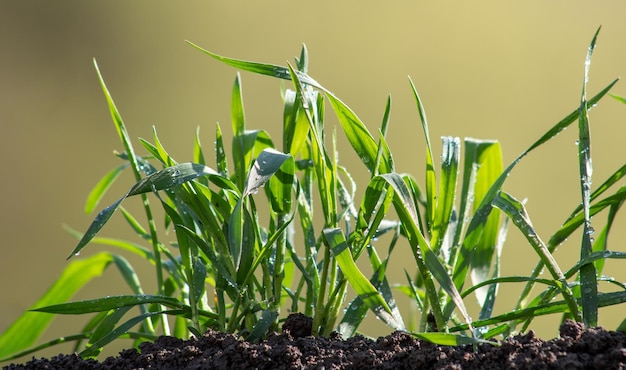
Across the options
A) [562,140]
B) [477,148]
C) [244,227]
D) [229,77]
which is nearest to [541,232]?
[562,140]

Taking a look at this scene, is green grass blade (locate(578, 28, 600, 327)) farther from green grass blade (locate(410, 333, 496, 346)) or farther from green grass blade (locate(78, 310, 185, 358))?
green grass blade (locate(78, 310, 185, 358))

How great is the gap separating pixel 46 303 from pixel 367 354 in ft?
2.01

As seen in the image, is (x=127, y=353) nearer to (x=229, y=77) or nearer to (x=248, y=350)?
(x=248, y=350)

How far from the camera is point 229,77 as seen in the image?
8.57 feet

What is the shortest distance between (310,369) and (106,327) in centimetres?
27

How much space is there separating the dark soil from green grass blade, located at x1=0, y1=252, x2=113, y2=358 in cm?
33

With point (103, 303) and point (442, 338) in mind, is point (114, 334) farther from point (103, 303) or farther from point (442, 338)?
point (442, 338)

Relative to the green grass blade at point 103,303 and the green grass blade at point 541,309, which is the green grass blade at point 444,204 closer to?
the green grass blade at point 541,309

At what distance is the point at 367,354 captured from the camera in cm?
55

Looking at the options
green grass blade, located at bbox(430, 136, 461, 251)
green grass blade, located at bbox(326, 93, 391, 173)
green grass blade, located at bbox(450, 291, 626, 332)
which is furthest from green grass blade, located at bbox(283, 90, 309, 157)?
green grass blade, located at bbox(450, 291, 626, 332)

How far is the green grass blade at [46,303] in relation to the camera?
3.13 feet

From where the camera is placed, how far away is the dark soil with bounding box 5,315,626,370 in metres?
0.51

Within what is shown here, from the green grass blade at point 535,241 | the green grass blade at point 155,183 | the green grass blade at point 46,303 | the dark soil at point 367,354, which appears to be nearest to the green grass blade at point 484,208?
the green grass blade at point 535,241

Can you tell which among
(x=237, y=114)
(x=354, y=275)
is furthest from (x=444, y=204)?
(x=237, y=114)
